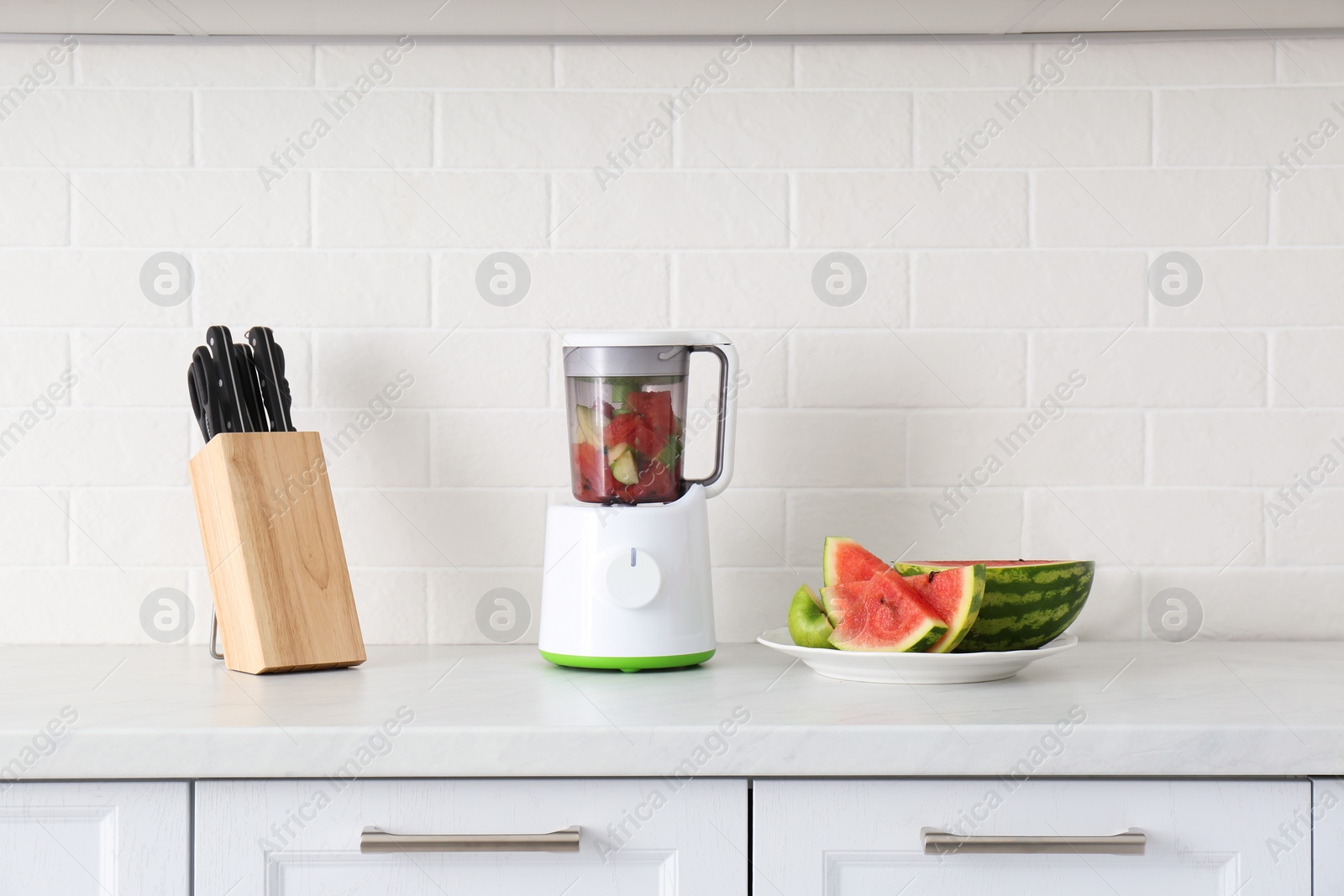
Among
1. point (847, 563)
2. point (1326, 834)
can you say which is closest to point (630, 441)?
point (847, 563)

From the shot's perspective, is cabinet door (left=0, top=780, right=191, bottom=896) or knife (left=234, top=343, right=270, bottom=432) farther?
knife (left=234, top=343, right=270, bottom=432)

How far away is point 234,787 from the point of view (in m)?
0.93

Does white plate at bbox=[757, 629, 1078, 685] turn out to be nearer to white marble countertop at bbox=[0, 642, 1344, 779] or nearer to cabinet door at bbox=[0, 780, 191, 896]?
white marble countertop at bbox=[0, 642, 1344, 779]

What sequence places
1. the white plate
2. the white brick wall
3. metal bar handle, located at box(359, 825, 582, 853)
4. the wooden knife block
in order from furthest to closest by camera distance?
1. the white brick wall
2. the wooden knife block
3. the white plate
4. metal bar handle, located at box(359, 825, 582, 853)

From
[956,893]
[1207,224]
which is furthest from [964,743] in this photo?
[1207,224]

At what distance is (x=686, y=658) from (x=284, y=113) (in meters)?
0.91

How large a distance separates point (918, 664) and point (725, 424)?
353mm

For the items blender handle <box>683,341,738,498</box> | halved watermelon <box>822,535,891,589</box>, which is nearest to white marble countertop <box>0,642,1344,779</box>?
halved watermelon <box>822,535,891,589</box>

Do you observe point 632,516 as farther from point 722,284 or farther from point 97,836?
point 97,836

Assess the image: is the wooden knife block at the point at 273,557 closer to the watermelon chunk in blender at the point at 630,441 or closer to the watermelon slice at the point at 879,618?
the watermelon chunk in blender at the point at 630,441

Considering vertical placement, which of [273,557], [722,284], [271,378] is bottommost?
[273,557]

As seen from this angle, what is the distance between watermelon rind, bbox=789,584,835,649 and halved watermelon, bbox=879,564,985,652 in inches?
4.0

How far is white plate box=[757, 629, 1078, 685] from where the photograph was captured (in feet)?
3.61

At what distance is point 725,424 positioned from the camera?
126cm
